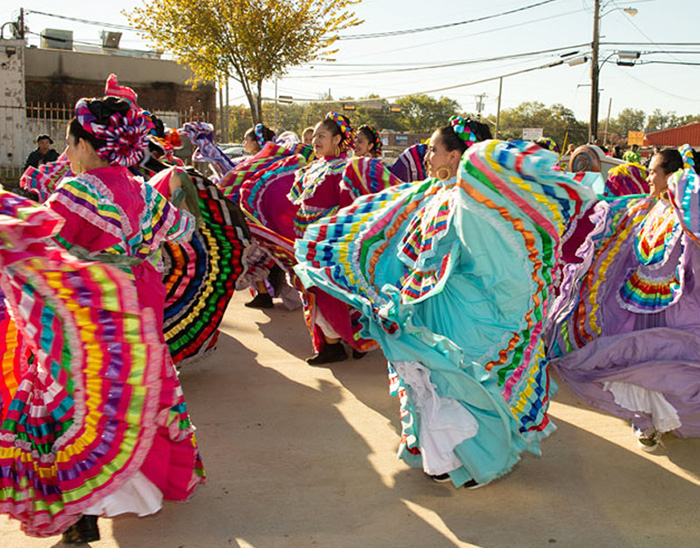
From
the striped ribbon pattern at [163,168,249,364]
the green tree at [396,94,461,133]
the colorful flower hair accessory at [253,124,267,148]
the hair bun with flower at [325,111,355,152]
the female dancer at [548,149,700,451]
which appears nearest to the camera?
the female dancer at [548,149,700,451]

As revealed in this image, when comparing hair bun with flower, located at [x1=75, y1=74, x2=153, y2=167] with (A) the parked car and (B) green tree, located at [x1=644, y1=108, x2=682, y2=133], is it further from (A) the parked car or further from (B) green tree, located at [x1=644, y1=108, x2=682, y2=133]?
(B) green tree, located at [x1=644, y1=108, x2=682, y2=133]

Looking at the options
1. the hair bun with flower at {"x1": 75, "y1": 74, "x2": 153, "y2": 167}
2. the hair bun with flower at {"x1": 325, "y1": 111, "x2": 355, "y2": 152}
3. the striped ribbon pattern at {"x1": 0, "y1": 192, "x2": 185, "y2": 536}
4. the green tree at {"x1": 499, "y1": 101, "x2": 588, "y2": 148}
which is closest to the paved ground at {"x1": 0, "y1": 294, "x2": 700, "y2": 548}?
the striped ribbon pattern at {"x1": 0, "y1": 192, "x2": 185, "y2": 536}

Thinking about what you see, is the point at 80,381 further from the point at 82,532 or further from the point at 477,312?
the point at 477,312

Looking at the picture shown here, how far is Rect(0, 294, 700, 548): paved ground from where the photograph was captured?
3.22 meters

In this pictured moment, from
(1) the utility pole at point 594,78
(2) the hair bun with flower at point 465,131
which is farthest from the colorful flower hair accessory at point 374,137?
(1) the utility pole at point 594,78

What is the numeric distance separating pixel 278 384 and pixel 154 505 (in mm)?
2152

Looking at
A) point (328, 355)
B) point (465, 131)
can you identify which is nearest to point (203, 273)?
point (328, 355)

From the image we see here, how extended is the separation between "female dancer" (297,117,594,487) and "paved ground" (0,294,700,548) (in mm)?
213

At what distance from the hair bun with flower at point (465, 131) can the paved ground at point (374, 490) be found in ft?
5.37

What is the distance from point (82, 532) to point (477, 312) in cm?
186

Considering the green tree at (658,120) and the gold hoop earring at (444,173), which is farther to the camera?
the green tree at (658,120)

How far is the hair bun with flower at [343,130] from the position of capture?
5.96 meters

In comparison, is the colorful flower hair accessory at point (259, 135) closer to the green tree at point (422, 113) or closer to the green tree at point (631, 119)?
the green tree at point (422, 113)

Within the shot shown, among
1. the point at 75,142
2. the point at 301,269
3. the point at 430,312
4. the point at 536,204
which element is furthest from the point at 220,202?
the point at 536,204
